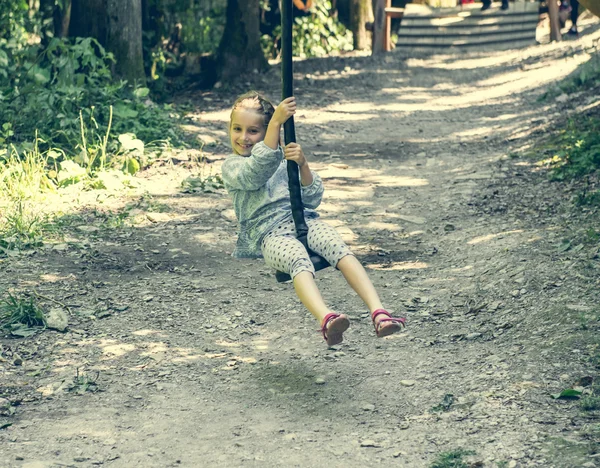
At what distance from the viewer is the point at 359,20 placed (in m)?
18.8

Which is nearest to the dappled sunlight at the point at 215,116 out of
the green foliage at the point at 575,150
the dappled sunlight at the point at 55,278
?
the green foliage at the point at 575,150

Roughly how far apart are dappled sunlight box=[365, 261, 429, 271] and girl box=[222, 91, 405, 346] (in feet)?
5.39

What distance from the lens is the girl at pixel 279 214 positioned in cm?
441

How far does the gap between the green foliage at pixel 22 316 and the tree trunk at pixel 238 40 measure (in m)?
9.01

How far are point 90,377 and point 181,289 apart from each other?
1459 millimetres

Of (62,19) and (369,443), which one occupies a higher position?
(62,19)

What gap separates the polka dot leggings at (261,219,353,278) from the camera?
15.1 ft

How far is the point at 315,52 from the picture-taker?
17.8 meters

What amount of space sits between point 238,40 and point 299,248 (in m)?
10.1

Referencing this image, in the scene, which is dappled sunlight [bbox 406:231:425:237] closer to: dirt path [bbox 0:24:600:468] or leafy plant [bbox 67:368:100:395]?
dirt path [bbox 0:24:600:468]

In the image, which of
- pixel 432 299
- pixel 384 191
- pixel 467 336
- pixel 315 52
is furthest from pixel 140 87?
pixel 315 52

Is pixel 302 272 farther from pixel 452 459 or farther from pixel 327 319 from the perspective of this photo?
pixel 452 459

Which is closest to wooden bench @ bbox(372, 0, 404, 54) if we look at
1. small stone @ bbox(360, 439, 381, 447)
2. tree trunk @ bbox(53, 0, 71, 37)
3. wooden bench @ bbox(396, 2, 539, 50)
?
wooden bench @ bbox(396, 2, 539, 50)

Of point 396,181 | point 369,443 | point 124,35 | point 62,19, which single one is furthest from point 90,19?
point 369,443
